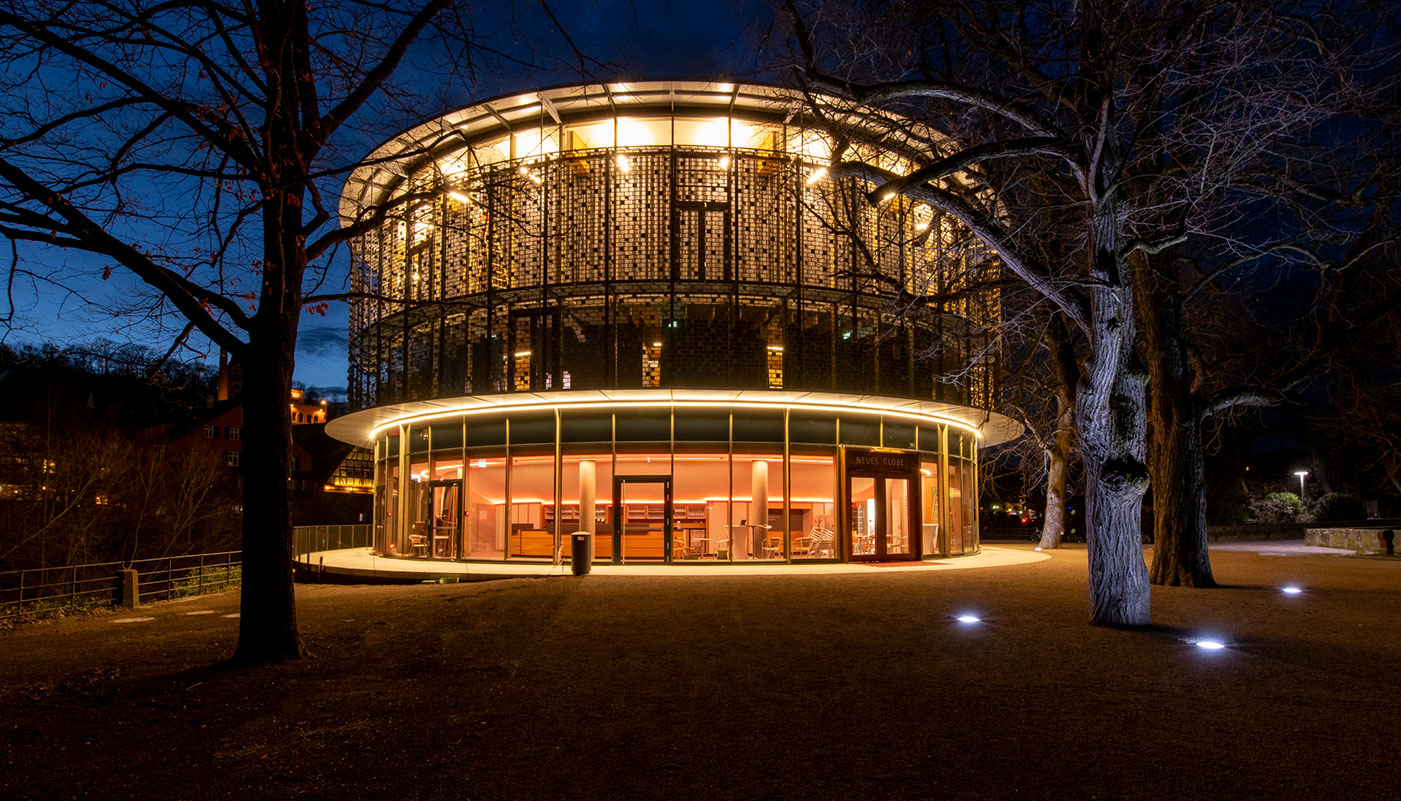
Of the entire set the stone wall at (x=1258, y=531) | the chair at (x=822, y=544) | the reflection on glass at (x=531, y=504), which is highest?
the reflection on glass at (x=531, y=504)

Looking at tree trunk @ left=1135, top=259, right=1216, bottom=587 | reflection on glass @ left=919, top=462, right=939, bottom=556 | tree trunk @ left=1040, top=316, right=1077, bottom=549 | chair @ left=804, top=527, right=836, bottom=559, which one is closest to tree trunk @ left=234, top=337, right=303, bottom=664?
tree trunk @ left=1135, top=259, right=1216, bottom=587

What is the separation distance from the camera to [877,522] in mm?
22562

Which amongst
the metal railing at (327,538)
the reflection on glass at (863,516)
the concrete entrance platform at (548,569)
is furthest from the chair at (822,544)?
the metal railing at (327,538)

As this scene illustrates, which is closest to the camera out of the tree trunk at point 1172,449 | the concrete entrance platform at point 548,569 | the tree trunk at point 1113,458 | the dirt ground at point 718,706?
the dirt ground at point 718,706

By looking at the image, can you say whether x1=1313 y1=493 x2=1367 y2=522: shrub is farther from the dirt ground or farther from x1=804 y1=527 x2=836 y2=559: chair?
the dirt ground

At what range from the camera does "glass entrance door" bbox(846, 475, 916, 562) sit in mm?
22281

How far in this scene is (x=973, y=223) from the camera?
1084cm

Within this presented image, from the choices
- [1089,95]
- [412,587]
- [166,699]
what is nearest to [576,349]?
[412,587]

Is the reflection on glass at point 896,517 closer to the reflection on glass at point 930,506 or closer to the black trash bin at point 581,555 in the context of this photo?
the reflection on glass at point 930,506

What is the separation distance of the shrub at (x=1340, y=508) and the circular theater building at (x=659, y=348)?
2426 cm

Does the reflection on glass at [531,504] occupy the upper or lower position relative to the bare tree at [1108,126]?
lower

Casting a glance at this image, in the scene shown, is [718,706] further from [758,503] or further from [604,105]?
[604,105]

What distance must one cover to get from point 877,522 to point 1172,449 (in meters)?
8.67

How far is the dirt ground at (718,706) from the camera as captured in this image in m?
4.83
